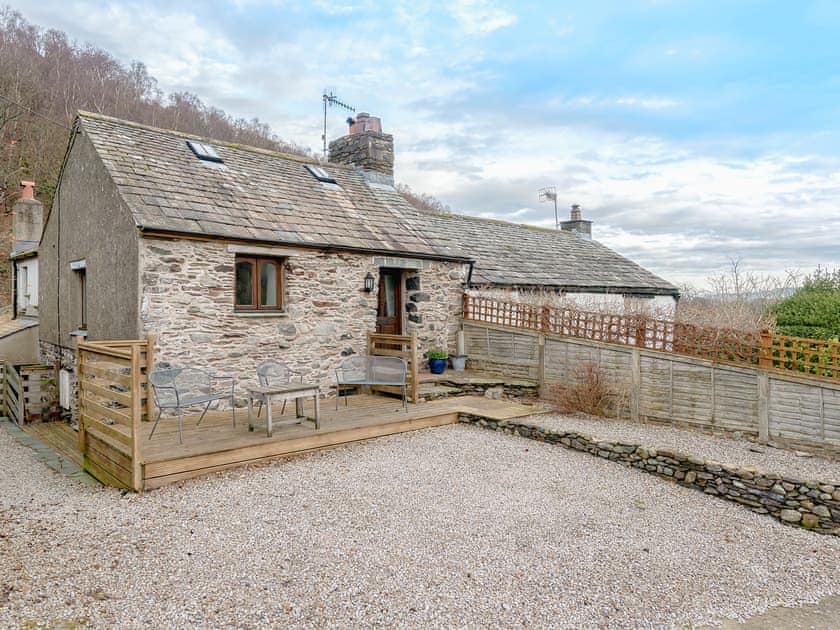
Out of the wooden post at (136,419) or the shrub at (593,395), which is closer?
the wooden post at (136,419)

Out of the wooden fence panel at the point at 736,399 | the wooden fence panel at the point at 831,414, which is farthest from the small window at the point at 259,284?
the wooden fence panel at the point at 831,414

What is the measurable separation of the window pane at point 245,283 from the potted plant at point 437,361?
413cm

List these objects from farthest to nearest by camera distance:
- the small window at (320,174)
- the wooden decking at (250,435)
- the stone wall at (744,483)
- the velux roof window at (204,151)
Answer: the small window at (320,174) → the velux roof window at (204,151) → the wooden decking at (250,435) → the stone wall at (744,483)

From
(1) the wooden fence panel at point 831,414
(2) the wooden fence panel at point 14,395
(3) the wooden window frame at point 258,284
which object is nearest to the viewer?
(1) the wooden fence panel at point 831,414

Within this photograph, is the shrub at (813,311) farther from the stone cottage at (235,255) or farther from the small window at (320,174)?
the small window at (320,174)

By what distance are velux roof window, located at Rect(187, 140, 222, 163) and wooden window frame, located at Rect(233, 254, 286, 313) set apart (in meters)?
3.21

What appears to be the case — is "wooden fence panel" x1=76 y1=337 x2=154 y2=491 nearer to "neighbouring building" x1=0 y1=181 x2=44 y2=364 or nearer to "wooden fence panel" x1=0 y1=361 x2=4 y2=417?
"wooden fence panel" x1=0 y1=361 x2=4 y2=417

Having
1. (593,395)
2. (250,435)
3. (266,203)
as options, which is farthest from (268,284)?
(593,395)

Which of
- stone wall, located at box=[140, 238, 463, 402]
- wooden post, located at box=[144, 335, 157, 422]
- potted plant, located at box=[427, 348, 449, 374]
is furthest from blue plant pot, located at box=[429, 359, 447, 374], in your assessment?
wooden post, located at box=[144, 335, 157, 422]

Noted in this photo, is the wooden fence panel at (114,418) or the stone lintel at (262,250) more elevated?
the stone lintel at (262,250)

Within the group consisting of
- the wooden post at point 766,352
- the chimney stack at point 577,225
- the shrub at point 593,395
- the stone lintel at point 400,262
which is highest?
the chimney stack at point 577,225

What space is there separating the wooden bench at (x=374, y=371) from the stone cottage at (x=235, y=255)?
1.48ft

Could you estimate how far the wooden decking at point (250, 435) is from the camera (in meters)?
6.05

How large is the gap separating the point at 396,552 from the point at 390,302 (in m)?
7.40
